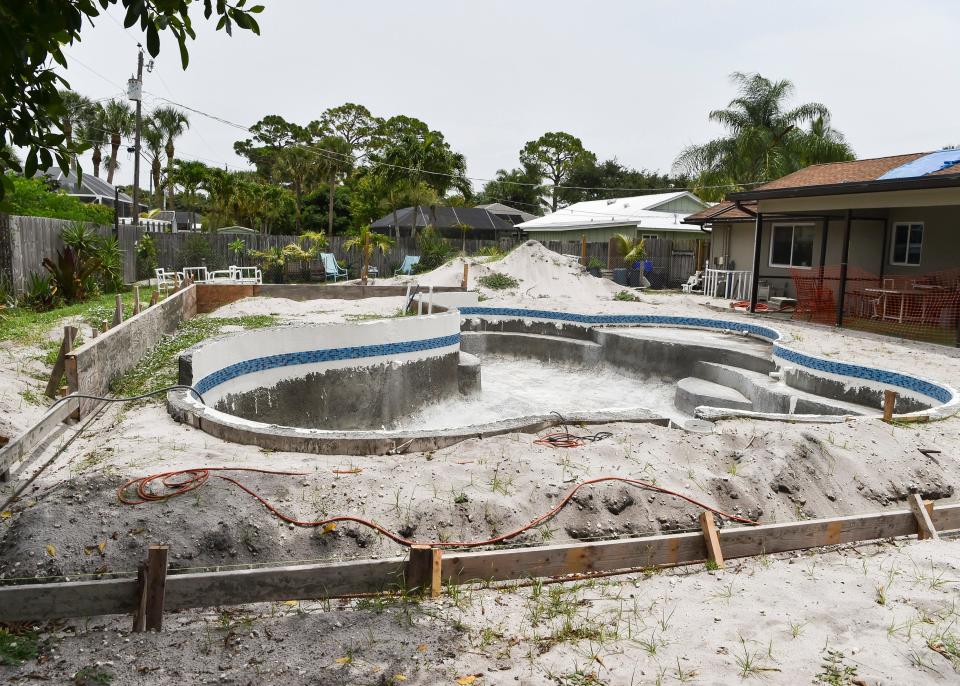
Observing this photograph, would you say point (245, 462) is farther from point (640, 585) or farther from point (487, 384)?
point (487, 384)

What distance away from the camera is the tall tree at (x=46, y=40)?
9.52ft

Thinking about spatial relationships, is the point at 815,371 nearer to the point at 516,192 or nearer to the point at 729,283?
the point at 729,283

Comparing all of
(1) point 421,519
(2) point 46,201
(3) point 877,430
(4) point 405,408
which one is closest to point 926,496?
(3) point 877,430

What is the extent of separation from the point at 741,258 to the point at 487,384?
37.3 feet

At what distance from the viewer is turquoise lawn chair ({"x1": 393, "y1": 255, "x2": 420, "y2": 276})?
26578 millimetres

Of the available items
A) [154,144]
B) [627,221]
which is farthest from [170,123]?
[627,221]

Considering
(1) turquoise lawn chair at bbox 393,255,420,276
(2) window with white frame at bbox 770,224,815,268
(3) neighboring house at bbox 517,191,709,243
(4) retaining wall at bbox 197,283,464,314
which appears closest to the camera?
(4) retaining wall at bbox 197,283,464,314

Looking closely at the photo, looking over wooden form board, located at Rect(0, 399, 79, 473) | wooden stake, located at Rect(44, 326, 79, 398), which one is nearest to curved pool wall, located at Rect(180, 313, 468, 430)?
wooden stake, located at Rect(44, 326, 79, 398)

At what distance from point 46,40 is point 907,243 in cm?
Result: 1836

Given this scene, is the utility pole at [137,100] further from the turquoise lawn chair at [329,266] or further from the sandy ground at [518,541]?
the sandy ground at [518,541]

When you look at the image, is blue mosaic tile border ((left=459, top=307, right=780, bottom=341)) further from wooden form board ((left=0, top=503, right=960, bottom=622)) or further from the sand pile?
wooden form board ((left=0, top=503, right=960, bottom=622))

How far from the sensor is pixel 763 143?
31469mm

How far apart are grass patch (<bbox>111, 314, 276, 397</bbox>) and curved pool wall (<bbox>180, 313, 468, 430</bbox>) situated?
531 millimetres

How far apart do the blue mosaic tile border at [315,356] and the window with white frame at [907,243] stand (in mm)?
11206
